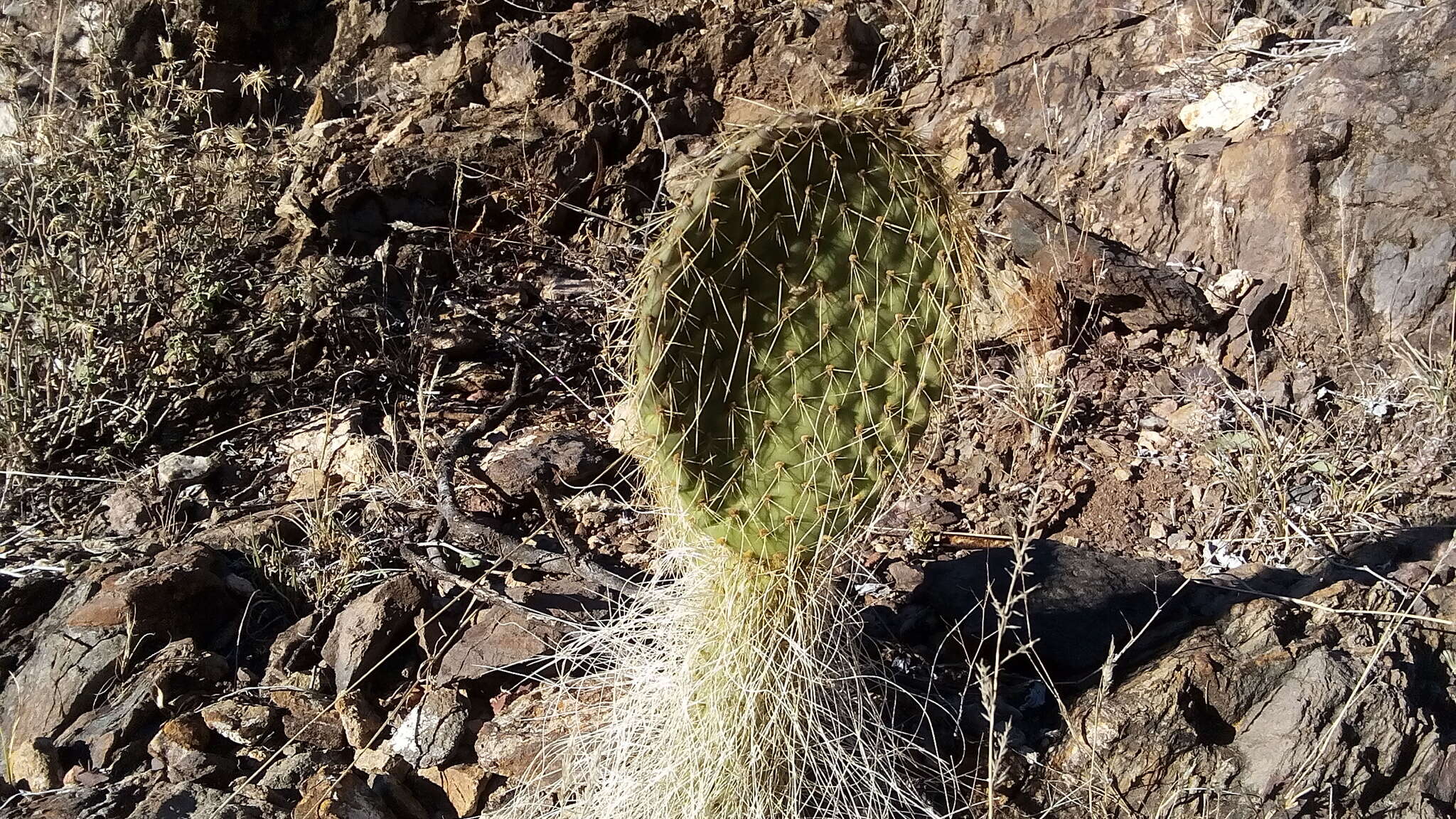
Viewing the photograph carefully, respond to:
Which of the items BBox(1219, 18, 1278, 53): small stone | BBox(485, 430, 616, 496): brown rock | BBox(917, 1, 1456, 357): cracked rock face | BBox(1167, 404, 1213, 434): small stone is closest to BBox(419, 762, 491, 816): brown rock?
BBox(485, 430, 616, 496): brown rock

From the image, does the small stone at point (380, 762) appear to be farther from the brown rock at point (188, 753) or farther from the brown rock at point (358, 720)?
the brown rock at point (188, 753)

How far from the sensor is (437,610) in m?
2.81

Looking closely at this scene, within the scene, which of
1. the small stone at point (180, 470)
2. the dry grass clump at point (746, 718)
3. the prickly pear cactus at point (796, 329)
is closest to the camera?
the prickly pear cactus at point (796, 329)

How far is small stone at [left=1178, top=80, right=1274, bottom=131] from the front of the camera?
3838 millimetres

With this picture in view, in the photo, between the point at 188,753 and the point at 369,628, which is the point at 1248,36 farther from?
the point at 188,753

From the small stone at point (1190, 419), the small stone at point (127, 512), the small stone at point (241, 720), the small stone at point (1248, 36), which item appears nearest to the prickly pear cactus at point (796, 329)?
the small stone at point (241, 720)

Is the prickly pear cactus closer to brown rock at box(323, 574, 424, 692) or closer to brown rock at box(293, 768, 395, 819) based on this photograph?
brown rock at box(293, 768, 395, 819)

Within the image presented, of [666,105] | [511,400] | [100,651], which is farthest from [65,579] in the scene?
[666,105]

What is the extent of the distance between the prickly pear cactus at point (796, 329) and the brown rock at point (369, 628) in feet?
3.39

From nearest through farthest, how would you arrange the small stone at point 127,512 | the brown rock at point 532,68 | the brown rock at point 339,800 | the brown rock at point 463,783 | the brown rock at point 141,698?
the brown rock at point 339,800 → the brown rock at point 463,783 → the brown rock at point 141,698 → the small stone at point 127,512 → the brown rock at point 532,68

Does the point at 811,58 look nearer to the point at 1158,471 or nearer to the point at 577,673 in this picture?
the point at 1158,471

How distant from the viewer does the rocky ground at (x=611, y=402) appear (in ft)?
7.80

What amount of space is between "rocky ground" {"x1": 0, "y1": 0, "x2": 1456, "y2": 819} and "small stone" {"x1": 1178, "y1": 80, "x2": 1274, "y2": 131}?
2 centimetres

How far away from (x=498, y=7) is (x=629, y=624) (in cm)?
408
